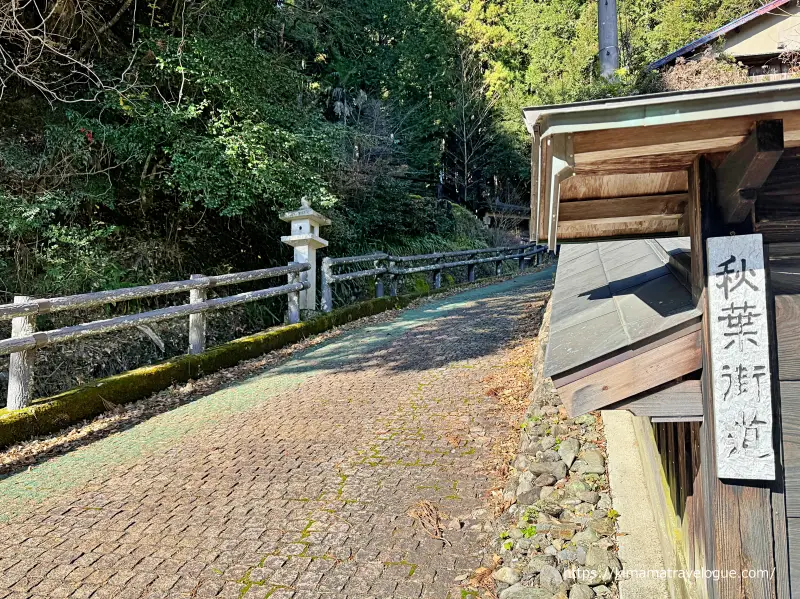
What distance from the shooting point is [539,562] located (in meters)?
2.50

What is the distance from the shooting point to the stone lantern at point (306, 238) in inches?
319

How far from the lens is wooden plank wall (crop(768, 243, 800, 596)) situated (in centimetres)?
161

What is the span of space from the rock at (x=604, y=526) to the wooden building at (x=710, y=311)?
2.52ft

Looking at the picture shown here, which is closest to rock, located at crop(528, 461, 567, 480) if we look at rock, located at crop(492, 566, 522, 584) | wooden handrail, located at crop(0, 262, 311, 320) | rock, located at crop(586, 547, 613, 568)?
rock, located at crop(586, 547, 613, 568)

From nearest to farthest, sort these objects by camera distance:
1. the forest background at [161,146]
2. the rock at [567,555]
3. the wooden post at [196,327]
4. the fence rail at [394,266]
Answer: the rock at [567,555] → the wooden post at [196,327] → the forest background at [161,146] → the fence rail at [394,266]

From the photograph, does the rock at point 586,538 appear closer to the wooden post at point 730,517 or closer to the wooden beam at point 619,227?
the wooden post at point 730,517

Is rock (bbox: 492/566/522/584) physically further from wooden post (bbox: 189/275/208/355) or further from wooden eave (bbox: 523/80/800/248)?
wooden post (bbox: 189/275/208/355)

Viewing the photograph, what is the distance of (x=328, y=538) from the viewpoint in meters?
2.81

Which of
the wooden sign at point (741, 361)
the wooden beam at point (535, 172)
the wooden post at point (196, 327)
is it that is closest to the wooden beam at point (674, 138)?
the wooden beam at point (535, 172)

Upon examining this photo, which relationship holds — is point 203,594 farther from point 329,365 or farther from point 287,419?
point 329,365

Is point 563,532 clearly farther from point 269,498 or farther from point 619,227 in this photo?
point 269,498

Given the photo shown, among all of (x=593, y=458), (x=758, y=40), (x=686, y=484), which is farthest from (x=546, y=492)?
(x=758, y=40)

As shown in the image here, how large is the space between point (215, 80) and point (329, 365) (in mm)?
4194

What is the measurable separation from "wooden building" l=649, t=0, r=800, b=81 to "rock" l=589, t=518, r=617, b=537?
44.0ft
